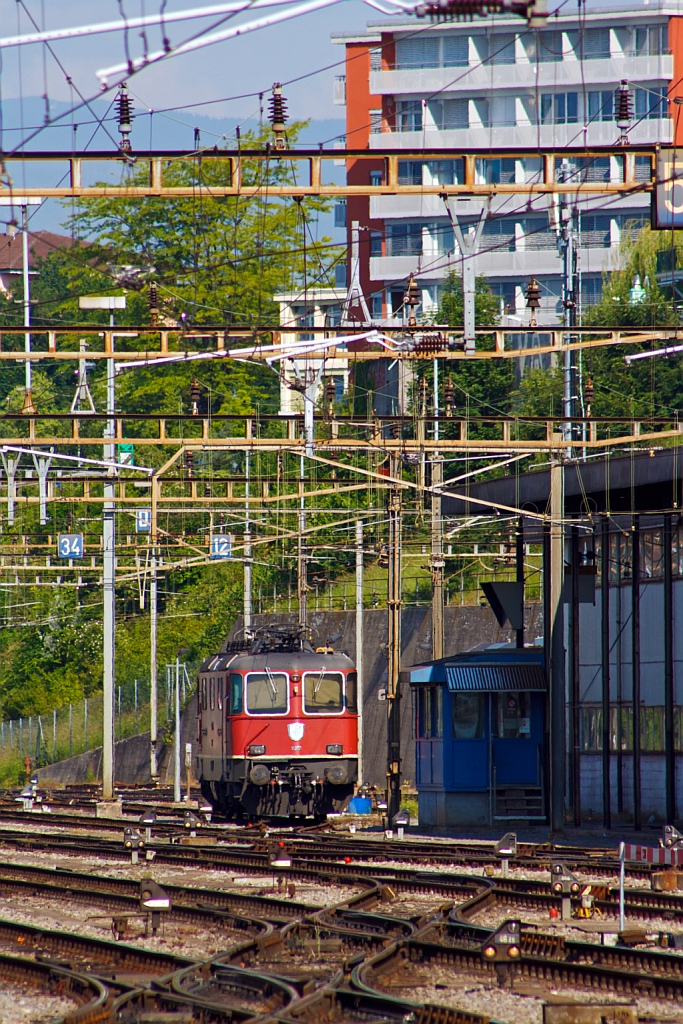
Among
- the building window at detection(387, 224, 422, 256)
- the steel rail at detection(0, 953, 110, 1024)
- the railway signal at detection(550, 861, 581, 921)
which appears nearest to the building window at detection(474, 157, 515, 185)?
the building window at detection(387, 224, 422, 256)

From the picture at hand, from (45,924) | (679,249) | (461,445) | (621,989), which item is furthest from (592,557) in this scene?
(679,249)

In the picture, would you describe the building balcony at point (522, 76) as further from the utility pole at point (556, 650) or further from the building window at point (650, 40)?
the utility pole at point (556, 650)

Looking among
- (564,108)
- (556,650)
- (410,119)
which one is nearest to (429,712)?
(556,650)

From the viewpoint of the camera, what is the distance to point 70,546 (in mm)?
31375

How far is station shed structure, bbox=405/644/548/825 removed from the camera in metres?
26.1

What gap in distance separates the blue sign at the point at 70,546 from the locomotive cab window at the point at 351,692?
658 cm

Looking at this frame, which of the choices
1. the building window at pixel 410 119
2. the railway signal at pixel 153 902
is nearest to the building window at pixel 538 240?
the building window at pixel 410 119

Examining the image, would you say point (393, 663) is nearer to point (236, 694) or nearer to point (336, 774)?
point (336, 774)

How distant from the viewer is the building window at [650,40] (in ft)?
221

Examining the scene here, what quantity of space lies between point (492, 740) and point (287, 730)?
3.57m

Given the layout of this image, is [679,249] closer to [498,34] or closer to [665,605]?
[498,34]

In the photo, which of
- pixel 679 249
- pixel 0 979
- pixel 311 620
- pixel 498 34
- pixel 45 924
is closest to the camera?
pixel 0 979

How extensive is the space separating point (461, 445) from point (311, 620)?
24.7m

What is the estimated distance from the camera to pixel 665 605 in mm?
24141
